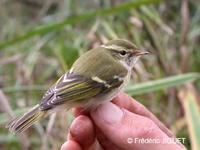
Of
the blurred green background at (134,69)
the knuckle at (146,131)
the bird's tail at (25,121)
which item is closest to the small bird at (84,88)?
the bird's tail at (25,121)

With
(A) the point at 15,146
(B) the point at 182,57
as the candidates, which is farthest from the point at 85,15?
(A) the point at 15,146

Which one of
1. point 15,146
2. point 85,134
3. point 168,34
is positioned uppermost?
point 85,134

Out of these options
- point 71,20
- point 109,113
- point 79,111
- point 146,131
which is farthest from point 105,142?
point 71,20

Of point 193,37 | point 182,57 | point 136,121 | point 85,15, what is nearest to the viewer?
point 136,121

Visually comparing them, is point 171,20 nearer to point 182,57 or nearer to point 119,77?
point 182,57

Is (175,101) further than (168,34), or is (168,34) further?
(168,34)

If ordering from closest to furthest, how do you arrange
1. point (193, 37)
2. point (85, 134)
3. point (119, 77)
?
point (85, 134) → point (119, 77) → point (193, 37)

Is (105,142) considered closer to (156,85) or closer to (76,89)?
(76,89)

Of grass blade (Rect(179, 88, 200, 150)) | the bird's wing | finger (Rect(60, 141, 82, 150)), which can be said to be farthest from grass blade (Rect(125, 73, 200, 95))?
finger (Rect(60, 141, 82, 150))
